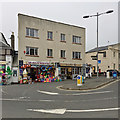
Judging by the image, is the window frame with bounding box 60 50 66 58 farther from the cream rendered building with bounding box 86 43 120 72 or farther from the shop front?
the cream rendered building with bounding box 86 43 120 72

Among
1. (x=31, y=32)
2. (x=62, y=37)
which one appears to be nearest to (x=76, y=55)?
(x=62, y=37)

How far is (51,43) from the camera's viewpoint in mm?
24062

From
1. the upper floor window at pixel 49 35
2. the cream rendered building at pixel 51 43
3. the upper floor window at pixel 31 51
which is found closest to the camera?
the cream rendered building at pixel 51 43

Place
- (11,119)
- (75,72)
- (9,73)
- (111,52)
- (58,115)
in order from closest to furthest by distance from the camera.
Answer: (11,119)
(58,115)
(9,73)
(75,72)
(111,52)

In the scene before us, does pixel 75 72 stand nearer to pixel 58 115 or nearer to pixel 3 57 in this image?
pixel 3 57

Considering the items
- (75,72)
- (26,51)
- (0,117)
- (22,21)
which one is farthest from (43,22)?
(0,117)

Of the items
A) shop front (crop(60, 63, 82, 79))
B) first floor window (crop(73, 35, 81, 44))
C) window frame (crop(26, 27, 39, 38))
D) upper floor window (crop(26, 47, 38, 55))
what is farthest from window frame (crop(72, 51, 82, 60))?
window frame (crop(26, 27, 39, 38))

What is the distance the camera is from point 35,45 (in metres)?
22.4

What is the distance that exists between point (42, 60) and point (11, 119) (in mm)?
17604

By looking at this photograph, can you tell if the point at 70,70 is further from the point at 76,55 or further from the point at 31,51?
the point at 31,51

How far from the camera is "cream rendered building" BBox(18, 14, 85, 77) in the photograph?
70.3 feet

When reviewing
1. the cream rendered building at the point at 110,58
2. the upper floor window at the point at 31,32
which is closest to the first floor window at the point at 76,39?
the upper floor window at the point at 31,32

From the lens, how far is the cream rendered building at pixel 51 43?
70.3 ft

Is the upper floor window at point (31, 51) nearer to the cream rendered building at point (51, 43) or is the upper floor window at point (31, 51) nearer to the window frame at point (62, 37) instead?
the cream rendered building at point (51, 43)
